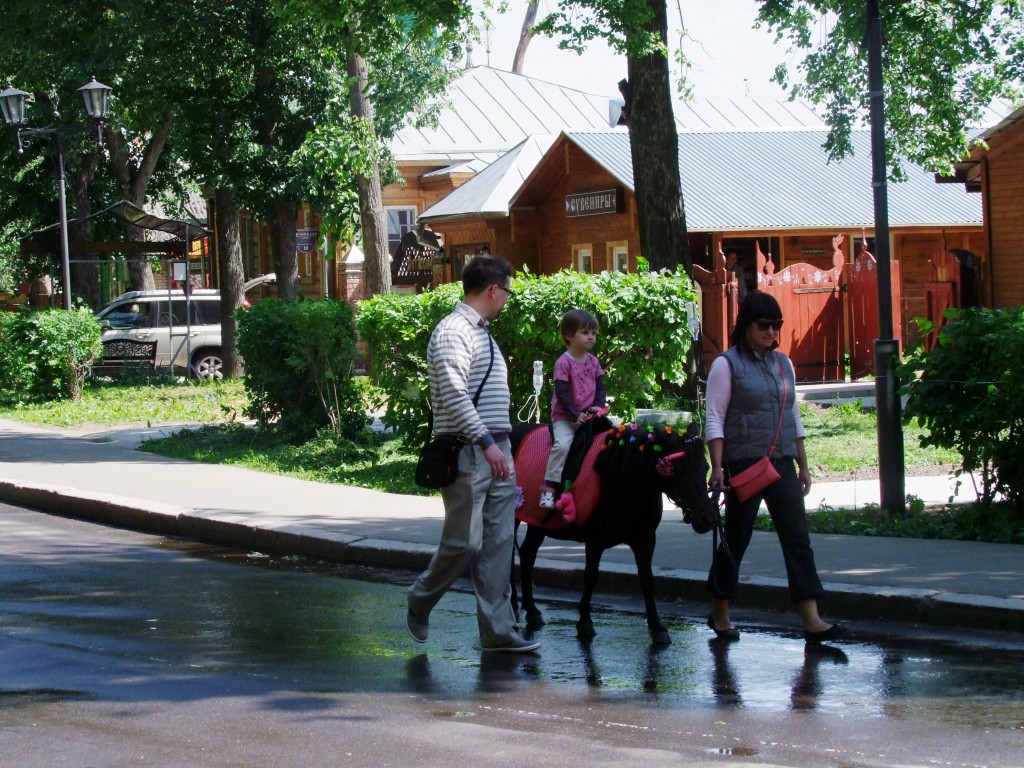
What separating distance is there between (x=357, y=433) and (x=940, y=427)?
8.11 m

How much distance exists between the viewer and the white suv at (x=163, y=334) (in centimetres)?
3002

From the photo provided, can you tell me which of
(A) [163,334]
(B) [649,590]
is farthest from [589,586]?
(A) [163,334]

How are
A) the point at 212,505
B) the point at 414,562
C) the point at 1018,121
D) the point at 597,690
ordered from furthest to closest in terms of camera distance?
1. the point at 1018,121
2. the point at 212,505
3. the point at 414,562
4. the point at 597,690

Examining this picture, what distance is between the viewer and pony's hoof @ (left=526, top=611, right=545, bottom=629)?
7.81m

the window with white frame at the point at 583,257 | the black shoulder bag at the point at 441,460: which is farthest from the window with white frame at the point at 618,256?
the black shoulder bag at the point at 441,460

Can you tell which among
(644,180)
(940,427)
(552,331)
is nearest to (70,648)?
(940,427)

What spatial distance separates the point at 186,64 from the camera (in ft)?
88.3

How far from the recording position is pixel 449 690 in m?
6.27

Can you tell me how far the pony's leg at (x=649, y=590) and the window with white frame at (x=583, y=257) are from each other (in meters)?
21.5

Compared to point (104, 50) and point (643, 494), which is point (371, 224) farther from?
point (643, 494)

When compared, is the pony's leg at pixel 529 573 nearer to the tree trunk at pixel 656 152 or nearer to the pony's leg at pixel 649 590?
the pony's leg at pixel 649 590

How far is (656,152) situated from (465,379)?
10.8 meters

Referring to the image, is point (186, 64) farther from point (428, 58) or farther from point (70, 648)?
point (70, 648)

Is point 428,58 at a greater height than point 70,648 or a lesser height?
greater
